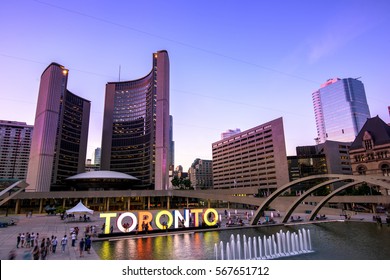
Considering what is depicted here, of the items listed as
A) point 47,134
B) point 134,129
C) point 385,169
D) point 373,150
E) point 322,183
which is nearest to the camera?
point 322,183

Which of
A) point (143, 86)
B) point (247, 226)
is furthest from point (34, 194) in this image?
point (143, 86)

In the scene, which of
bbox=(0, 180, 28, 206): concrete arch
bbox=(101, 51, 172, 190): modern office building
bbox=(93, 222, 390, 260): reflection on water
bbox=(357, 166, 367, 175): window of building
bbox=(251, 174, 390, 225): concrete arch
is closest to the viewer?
bbox=(93, 222, 390, 260): reflection on water

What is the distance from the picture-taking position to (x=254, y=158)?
156m

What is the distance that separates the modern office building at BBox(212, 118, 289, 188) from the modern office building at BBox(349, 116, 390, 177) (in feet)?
147

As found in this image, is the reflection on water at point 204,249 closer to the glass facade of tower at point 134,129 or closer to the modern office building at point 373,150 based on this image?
the modern office building at point 373,150

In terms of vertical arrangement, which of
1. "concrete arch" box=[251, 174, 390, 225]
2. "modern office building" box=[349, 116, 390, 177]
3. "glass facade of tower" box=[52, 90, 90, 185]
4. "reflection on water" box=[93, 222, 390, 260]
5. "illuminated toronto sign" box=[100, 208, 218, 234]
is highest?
"glass facade of tower" box=[52, 90, 90, 185]

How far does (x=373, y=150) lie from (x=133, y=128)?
5400 inches

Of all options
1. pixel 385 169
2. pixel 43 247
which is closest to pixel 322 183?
pixel 43 247

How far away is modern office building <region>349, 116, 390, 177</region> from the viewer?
76.2 metres

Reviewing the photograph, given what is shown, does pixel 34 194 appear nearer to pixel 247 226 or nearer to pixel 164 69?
pixel 247 226

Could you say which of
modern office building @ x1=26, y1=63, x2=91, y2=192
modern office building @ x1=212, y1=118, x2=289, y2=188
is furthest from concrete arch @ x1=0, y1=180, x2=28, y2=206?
modern office building @ x1=212, y1=118, x2=289, y2=188

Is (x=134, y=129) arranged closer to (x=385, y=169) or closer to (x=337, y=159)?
(x=337, y=159)

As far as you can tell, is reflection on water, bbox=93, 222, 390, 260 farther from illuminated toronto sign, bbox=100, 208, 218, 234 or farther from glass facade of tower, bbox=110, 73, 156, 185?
glass facade of tower, bbox=110, 73, 156, 185

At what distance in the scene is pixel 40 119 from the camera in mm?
117875
